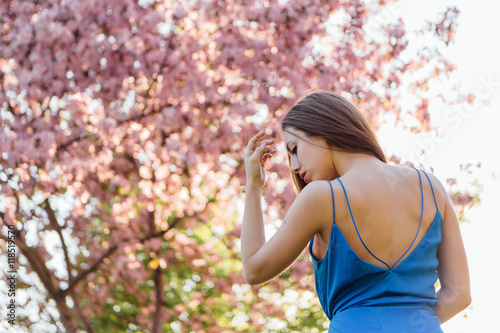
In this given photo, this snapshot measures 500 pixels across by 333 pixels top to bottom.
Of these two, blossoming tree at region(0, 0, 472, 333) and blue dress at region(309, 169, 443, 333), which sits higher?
blossoming tree at region(0, 0, 472, 333)

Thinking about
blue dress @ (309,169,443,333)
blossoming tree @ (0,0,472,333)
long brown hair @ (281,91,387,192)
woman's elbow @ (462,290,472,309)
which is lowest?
woman's elbow @ (462,290,472,309)

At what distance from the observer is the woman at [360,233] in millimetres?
1483

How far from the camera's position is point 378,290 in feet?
4.89

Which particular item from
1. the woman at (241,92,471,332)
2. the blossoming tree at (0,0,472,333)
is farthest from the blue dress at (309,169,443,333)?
the blossoming tree at (0,0,472,333)

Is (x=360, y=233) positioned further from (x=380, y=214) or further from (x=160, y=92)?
(x=160, y=92)

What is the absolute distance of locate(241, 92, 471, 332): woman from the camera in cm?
148

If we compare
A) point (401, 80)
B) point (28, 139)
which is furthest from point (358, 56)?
point (28, 139)

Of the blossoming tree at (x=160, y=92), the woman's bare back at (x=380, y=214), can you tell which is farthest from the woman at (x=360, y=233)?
the blossoming tree at (x=160, y=92)

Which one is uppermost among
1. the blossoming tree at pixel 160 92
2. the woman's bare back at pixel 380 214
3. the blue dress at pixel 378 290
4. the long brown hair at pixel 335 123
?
the blossoming tree at pixel 160 92

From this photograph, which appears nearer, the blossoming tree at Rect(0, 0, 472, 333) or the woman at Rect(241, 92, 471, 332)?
the woman at Rect(241, 92, 471, 332)

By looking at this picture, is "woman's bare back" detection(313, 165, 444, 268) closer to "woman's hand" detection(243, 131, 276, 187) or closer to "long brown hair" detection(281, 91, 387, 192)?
"long brown hair" detection(281, 91, 387, 192)

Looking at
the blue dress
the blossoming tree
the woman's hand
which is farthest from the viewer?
the blossoming tree

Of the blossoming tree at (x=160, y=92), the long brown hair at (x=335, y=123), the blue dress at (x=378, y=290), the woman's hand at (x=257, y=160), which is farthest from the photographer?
the blossoming tree at (x=160, y=92)

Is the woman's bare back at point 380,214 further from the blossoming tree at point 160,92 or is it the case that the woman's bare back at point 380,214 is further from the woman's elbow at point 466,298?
the blossoming tree at point 160,92
